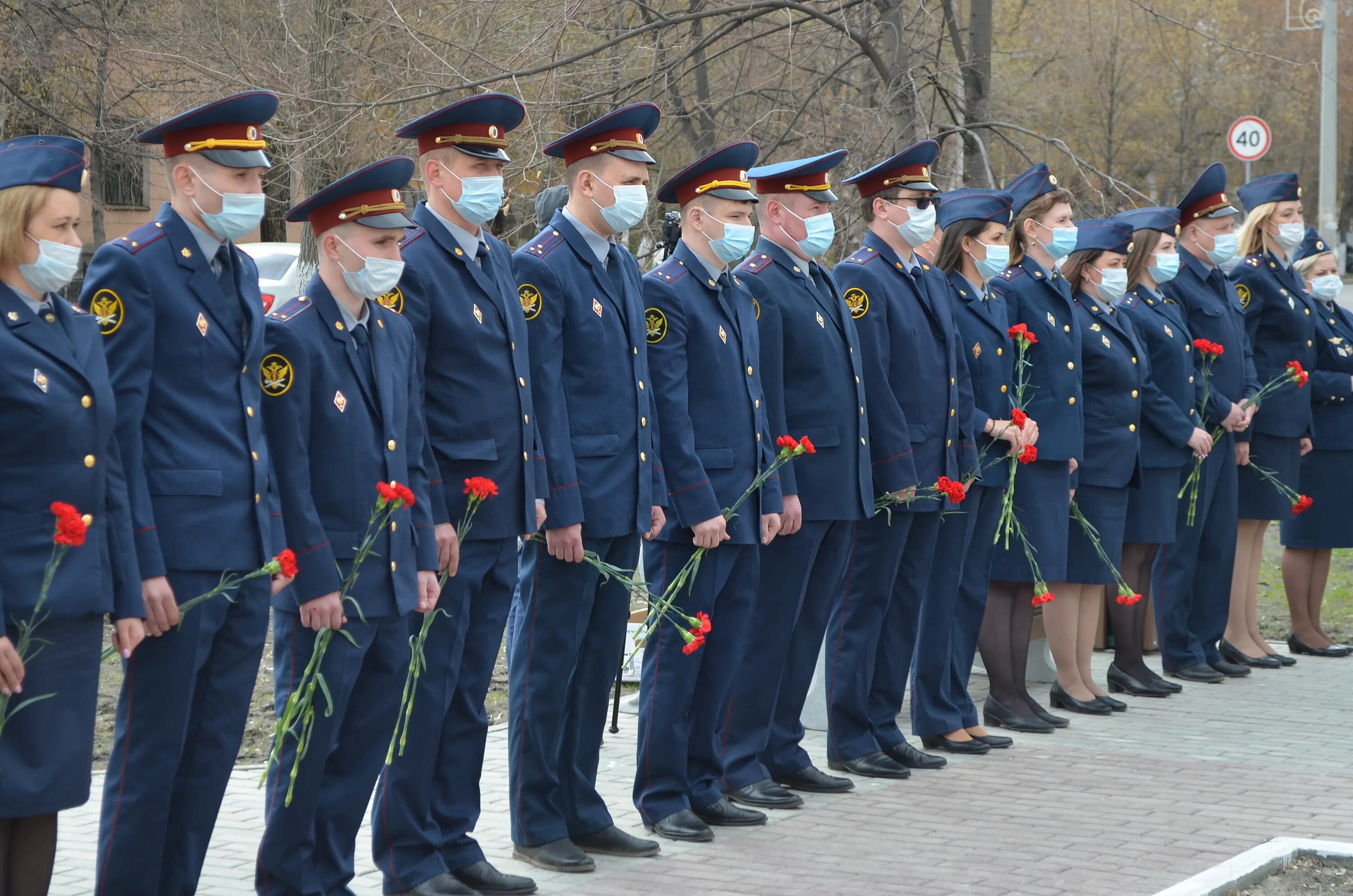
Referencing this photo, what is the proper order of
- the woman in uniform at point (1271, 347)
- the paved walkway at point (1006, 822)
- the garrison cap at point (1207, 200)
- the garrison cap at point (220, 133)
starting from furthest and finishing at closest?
1. the woman in uniform at point (1271, 347)
2. the garrison cap at point (1207, 200)
3. the paved walkway at point (1006, 822)
4. the garrison cap at point (220, 133)

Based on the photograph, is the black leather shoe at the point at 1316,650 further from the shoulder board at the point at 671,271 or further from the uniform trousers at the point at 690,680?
the shoulder board at the point at 671,271

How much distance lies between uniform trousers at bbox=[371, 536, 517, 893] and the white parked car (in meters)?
13.0

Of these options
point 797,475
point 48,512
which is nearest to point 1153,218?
point 797,475

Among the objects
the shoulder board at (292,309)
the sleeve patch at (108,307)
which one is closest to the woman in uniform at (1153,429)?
the shoulder board at (292,309)

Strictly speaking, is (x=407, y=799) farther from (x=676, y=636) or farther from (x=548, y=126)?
(x=548, y=126)

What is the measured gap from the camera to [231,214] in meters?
4.63

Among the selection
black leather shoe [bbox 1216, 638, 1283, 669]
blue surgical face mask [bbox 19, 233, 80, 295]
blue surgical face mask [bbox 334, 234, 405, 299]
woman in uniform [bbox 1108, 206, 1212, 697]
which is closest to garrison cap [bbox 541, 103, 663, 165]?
blue surgical face mask [bbox 334, 234, 405, 299]

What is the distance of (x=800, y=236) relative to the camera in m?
6.79

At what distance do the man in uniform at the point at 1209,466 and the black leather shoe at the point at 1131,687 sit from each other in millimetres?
573

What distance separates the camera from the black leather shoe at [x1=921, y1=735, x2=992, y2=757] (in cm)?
766

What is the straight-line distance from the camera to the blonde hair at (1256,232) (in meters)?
10.0

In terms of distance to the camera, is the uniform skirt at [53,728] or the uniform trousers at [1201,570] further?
the uniform trousers at [1201,570]

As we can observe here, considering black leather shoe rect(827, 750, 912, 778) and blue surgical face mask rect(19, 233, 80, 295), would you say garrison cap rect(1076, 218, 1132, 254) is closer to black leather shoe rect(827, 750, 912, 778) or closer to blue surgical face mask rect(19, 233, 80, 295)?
black leather shoe rect(827, 750, 912, 778)

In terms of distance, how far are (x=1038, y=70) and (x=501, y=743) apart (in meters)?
11.8
